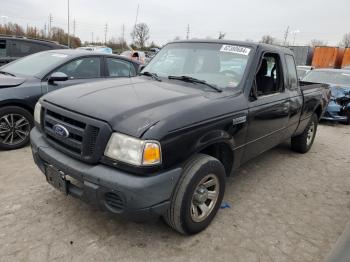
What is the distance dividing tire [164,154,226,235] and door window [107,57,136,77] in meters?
3.81

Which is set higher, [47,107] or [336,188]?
[47,107]

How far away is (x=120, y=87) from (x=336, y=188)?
10.9ft

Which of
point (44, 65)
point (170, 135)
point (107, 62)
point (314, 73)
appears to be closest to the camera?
point (170, 135)

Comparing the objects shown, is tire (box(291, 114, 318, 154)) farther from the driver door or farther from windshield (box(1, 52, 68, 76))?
windshield (box(1, 52, 68, 76))

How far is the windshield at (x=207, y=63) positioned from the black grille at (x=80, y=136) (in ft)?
5.03

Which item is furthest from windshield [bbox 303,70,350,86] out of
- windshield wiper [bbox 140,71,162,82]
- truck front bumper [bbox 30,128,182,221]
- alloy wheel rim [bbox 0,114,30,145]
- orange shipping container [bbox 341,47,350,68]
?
orange shipping container [bbox 341,47,350,68]

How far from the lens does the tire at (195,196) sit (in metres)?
2.66

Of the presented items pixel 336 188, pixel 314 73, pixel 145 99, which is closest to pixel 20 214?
pixel 145 99

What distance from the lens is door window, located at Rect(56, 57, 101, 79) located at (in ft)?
18.2

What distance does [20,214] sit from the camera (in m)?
3.19

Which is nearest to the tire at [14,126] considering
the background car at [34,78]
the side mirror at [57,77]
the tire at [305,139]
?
the background car at [34,78]

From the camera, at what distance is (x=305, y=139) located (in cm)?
578

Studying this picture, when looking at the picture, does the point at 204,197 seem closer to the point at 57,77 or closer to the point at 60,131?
the point at 60,131

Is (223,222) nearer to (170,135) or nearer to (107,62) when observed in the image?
(170,135)
